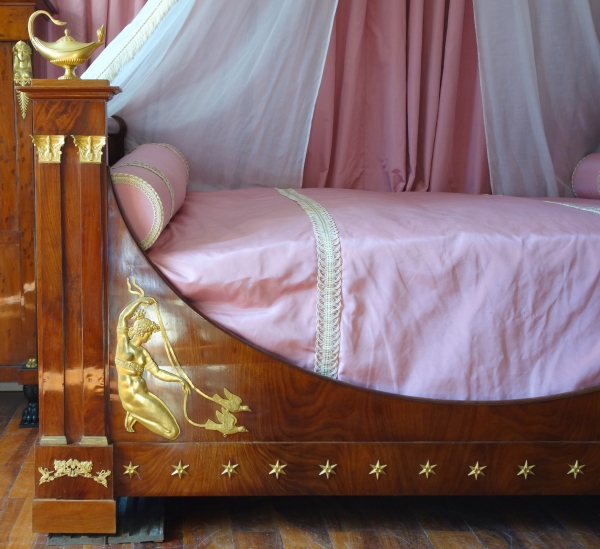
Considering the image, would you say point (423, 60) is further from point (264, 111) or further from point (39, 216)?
point (39, 216)

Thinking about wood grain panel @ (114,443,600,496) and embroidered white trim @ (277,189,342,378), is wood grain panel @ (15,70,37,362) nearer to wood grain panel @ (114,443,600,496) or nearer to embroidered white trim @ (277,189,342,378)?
wood grain panel @ (114,443,600,496)

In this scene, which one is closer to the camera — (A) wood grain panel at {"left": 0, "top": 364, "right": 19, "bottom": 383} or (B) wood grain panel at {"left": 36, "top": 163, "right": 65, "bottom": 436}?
(B) wood grain panel at {"left": 36, "top": 163, "right": 65, "bottom": 436}

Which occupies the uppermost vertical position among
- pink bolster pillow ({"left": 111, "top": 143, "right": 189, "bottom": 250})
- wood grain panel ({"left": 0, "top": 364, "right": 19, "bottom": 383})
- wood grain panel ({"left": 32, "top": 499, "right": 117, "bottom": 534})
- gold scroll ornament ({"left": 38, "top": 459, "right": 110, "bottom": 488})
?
pink bolster pillow ({"left": 111, "top": 143, "right": 189, "bottom": 250})

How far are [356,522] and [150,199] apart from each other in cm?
80

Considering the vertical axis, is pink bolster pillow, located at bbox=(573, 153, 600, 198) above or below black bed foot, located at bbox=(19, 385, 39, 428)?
above

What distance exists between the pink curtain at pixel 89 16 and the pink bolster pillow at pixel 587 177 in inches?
57.0

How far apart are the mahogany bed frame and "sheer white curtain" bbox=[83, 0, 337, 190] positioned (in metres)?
0.54

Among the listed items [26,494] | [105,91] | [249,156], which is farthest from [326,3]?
[26,494]

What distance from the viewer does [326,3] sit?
6.55ft

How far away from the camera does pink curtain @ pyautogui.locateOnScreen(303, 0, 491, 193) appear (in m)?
2.32

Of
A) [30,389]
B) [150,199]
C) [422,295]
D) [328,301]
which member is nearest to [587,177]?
[422,295]

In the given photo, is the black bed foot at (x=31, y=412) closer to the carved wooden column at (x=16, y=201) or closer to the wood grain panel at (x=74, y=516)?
the carved wooden column at (x=16, y=201)

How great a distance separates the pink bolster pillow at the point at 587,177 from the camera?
209 centimetres

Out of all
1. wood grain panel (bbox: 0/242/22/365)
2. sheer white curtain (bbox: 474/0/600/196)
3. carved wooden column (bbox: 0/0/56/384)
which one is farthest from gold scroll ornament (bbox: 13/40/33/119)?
sheer white curtain (bbox: 474/0/600/196)
